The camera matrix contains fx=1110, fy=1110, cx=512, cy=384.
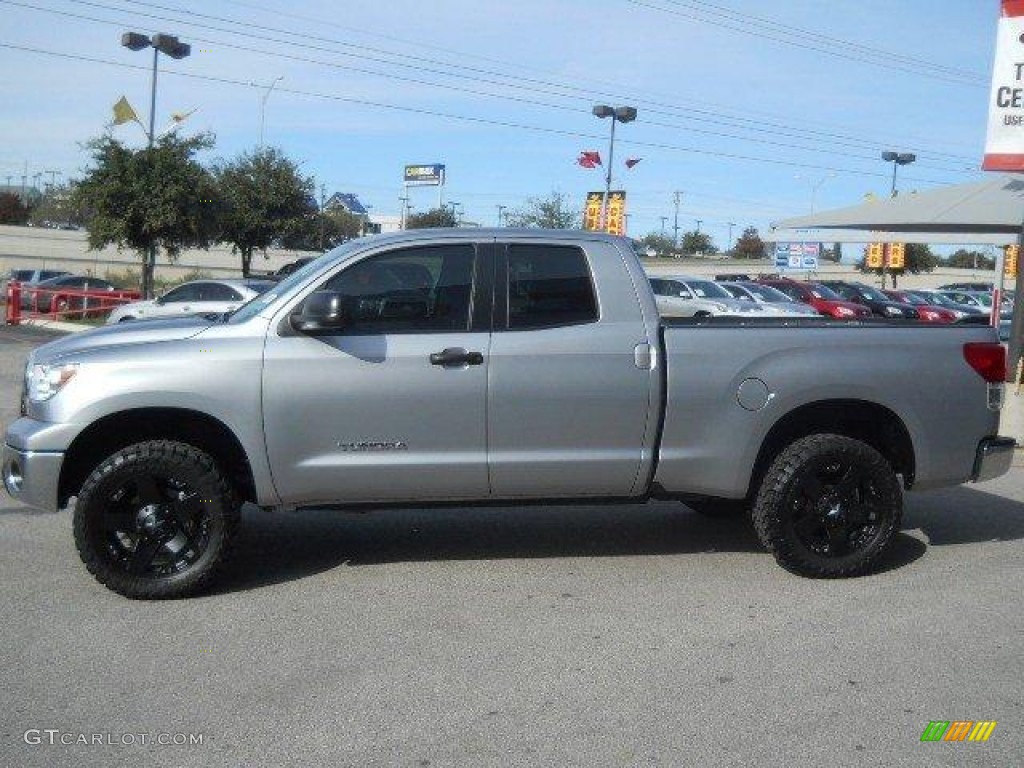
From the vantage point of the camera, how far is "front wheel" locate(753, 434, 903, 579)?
6121mm

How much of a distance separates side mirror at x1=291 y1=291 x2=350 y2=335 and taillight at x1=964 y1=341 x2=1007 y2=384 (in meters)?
3.54

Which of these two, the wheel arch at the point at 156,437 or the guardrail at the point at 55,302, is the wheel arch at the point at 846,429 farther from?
the guardrail at the point at 55,302

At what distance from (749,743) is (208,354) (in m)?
3.22

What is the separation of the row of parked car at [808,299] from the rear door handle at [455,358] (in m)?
17.1

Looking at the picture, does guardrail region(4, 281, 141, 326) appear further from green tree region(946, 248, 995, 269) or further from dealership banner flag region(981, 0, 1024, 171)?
green tree region(946, 248, 995, 269)

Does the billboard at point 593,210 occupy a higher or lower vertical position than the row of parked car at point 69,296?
higher

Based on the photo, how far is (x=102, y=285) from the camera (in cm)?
3212

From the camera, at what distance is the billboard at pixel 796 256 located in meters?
64.4

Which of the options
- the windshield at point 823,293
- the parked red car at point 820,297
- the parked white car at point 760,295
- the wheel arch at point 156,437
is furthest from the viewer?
the windshield at point 823,293

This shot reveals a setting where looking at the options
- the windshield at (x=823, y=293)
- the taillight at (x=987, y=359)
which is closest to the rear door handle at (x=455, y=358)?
the taillight at (x=987, y=359)

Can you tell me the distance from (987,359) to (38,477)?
520 centimetres

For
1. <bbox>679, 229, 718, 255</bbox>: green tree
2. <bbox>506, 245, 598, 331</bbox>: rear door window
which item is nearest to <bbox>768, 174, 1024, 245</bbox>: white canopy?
<bbox>506, 245, 598, 331</bbox>: rear door window
